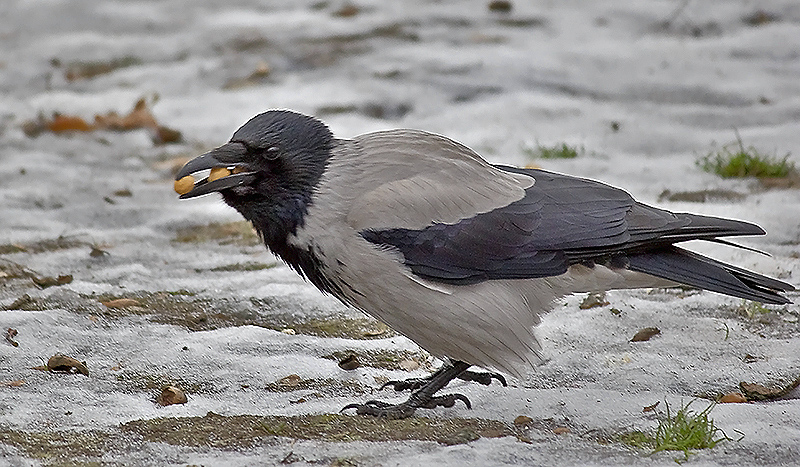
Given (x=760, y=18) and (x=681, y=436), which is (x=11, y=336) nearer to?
(x=681, y=436)

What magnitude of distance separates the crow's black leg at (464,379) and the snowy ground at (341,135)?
0.17 ft

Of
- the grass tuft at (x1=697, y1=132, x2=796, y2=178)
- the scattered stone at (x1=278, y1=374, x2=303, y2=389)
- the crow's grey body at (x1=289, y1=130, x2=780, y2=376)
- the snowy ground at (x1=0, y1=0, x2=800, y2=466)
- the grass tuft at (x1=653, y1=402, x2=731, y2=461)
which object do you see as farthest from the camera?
the grass tuft at (x1=697, y1=132, x2=796, y2=178)

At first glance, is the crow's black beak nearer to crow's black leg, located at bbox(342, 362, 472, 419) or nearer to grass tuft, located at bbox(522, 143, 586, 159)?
crow's black leg, located at bbox(342, 362, 472, 419)

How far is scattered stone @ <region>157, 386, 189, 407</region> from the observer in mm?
3752

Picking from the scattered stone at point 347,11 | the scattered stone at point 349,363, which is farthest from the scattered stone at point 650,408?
the scattered stone at point 347,11

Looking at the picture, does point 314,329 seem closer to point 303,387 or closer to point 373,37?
point 303,387

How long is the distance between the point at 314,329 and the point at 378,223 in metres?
0.97

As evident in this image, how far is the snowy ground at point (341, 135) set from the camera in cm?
357

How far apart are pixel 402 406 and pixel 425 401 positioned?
12 cm

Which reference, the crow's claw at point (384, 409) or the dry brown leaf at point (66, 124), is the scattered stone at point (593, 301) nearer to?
the crow's claw at point (384, 409)

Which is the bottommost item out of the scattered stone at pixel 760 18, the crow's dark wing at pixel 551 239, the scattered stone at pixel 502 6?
the crow's dark wing at pixel 551 239

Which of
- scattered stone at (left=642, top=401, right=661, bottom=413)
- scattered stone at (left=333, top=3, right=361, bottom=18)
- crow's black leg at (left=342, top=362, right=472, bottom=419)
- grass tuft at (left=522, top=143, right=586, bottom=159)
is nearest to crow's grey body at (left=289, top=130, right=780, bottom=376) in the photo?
crow's black leg at (left=342, top=362, right=472, bottom=419)

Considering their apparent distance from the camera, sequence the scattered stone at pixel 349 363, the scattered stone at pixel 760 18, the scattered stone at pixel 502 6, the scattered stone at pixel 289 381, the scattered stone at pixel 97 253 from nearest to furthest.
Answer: the scattered stone at pixel 289 381 → the scattered stone at pixel 349 363 → the scattered stone at pixel 97 253 → the scattered stone at pixel 760 18 → the scattered stone at pixel 502 6

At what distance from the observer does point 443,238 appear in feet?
12.4
